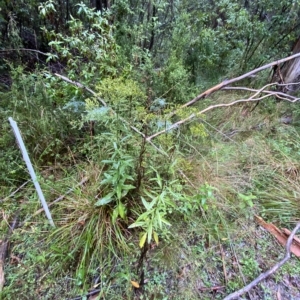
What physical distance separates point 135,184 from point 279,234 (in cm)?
100

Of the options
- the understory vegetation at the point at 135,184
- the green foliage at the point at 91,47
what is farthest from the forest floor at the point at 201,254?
the green foliage at the point at 91,47

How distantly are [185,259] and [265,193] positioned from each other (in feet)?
2.63

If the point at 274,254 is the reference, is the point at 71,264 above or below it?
below

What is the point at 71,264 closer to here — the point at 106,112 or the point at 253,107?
the point at 106,112

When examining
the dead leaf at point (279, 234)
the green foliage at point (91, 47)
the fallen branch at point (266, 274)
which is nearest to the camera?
the fallen branch at point (266, 274)

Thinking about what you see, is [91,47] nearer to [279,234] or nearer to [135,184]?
[135,184]

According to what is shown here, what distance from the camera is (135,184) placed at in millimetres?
1344

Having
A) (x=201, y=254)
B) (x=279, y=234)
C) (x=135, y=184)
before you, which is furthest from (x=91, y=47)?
(x=279, y=234)

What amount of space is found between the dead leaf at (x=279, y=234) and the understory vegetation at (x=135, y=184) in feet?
0.15

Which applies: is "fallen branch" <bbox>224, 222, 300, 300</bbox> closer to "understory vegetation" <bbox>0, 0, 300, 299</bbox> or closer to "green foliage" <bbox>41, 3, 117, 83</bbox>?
"understory vegetation" <bbox>0, 0, 300, 299</bbox>

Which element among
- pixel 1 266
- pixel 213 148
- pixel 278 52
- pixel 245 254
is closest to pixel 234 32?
pixel 278 52

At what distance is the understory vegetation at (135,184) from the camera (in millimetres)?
1185

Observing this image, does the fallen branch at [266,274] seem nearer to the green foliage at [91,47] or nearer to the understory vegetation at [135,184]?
the understory vegetation at [135,184]

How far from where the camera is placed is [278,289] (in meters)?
1.21
